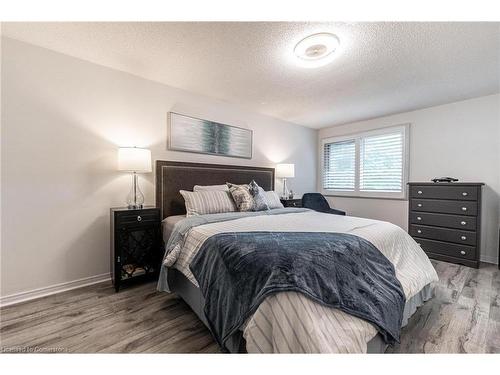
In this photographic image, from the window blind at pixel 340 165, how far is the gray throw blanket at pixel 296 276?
3.25 metres

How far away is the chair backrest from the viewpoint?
371 cm

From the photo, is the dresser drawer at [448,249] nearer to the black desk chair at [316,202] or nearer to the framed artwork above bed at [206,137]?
the black desk chair at [316,202]

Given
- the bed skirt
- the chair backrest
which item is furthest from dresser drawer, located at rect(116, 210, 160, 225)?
the chair backrest

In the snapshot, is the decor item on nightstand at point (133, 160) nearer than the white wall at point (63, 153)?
No

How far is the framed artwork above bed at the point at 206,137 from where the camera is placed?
2904 millimetres

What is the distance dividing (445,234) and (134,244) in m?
3.99

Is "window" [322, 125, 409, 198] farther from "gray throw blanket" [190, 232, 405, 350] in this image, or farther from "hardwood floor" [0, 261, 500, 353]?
"gray throw blanket" [190, 232, 405, 350]

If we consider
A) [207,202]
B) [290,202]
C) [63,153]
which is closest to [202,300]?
[207,202]

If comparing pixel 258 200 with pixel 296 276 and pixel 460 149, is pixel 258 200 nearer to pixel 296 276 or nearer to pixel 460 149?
pixel 296 276

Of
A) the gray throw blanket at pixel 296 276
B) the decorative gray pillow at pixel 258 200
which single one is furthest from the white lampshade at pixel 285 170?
the gray throw blanket at pixel 296 276

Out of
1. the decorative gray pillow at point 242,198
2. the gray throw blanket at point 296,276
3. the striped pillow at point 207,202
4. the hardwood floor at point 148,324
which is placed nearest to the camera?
the gray throw blanket at point 296,276

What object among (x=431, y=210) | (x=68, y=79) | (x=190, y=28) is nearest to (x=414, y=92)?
(x=431, y=210)

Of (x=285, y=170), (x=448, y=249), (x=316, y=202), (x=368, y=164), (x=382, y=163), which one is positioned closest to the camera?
(x=448, y=249)

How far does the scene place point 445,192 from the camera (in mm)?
3037
